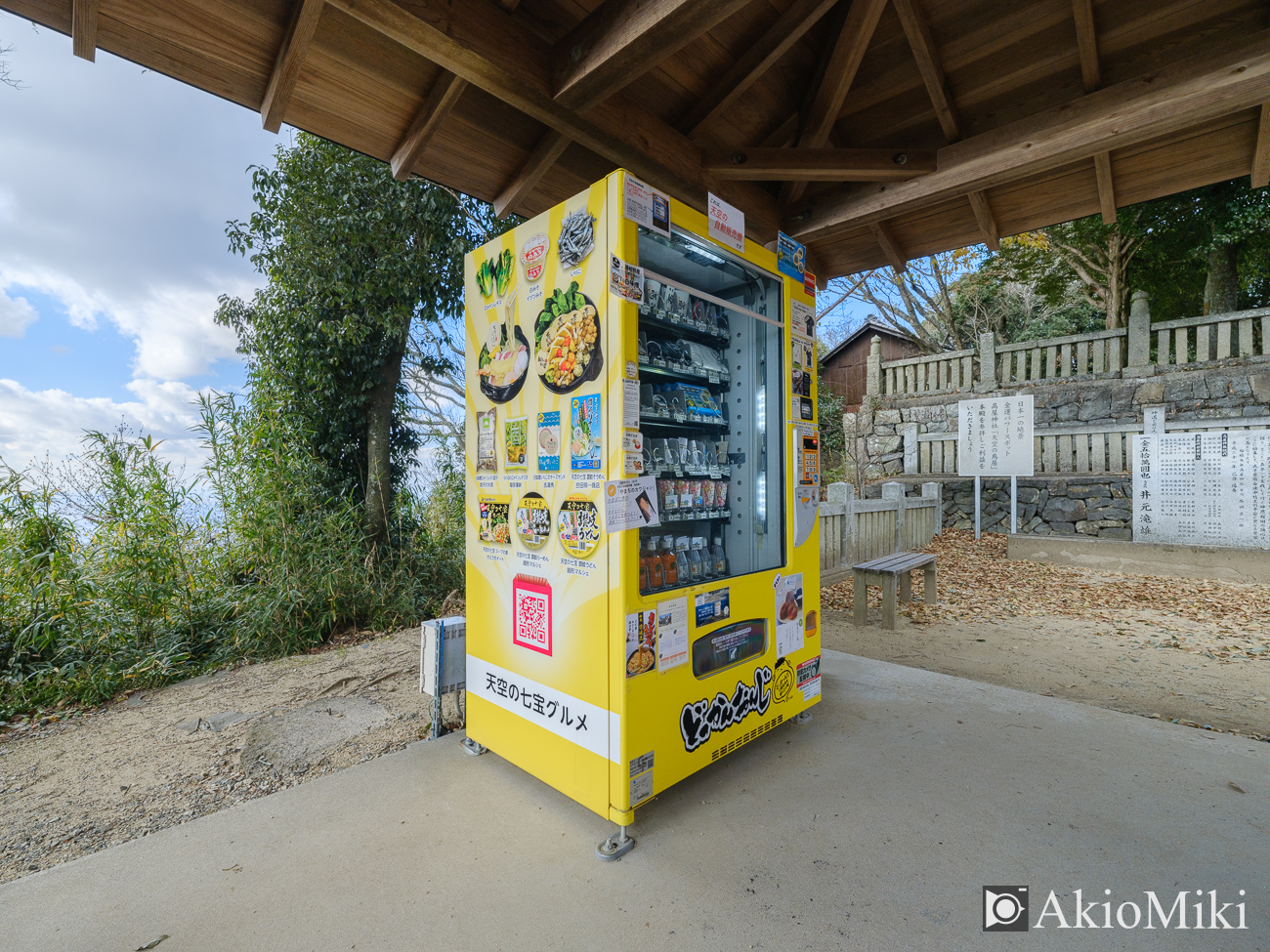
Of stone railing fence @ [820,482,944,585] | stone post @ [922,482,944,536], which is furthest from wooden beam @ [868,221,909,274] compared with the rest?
stone post @ [922,482,944,536]

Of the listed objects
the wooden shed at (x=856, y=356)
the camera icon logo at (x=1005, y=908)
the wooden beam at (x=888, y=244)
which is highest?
the wooden shed at (x=856, y=356)

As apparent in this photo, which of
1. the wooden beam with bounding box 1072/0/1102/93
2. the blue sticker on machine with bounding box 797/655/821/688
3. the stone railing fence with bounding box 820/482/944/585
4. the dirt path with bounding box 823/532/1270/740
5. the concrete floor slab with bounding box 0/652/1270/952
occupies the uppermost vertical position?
the wooden beam with bounding box 1072/0/1102/93

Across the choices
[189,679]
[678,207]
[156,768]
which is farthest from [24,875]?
[678,207]

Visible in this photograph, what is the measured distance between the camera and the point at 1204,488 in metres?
6.55

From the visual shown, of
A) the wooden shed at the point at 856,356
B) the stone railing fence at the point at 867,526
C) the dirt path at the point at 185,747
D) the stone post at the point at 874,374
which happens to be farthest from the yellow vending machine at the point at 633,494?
the wooden shed at the point at 856,356

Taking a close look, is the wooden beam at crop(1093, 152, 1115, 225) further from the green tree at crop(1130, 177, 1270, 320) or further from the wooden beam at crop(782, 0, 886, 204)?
the green tree at crop(1130, 177, 1270, 320)

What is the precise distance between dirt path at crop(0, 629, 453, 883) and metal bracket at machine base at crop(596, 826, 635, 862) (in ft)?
4.26

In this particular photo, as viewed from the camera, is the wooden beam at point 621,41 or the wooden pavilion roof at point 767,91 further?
the wooden pavilion roof at point 767,91

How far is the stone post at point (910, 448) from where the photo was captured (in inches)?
380

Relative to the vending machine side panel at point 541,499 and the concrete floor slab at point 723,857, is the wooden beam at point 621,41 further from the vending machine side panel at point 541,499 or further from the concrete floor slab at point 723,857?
the concrete floor slab at point 723,857

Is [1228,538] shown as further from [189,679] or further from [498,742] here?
[189,679]

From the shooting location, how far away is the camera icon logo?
1.57 m

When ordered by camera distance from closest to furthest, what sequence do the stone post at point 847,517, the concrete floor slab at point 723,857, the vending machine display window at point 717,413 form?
the concrete floor slab at point 723,857 → the vending machine display window at point 717,413 → the stone post at point 847,517

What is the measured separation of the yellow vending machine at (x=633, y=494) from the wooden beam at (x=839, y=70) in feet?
2.01
